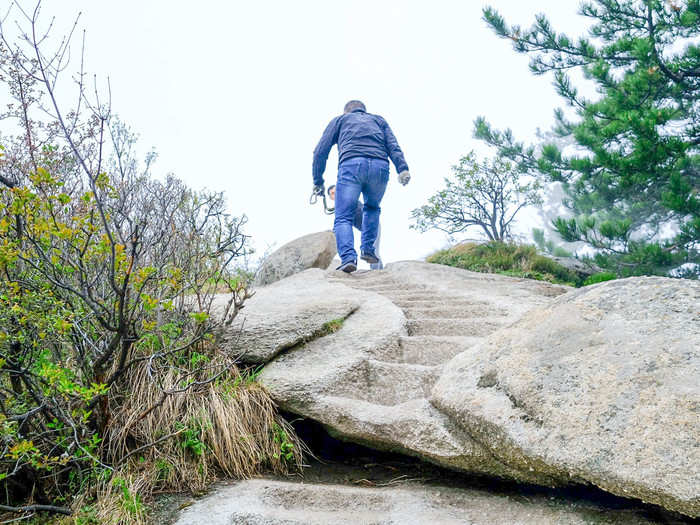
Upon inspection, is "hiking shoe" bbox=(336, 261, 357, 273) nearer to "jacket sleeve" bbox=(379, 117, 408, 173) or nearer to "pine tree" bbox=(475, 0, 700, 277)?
"jacket sleeve" bbox=(379, 117, 408, 173)

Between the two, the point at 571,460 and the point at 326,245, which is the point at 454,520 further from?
the point at 326,245

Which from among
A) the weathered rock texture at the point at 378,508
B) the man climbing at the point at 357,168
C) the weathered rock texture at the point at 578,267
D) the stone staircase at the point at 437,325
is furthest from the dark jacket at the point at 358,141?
the weathered rock texture at the point at 378,508

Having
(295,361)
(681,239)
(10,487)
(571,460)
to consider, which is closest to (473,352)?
(571,460)

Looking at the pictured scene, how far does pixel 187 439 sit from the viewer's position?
→ 2.28 meters

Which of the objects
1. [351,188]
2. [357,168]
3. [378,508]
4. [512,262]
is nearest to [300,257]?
[351,188]

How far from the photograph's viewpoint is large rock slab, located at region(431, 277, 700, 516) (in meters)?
1.48

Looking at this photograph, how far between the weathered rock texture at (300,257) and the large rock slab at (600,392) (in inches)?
205

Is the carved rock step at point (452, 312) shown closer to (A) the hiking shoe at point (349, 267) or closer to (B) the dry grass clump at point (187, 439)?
(B) the dry grass clump at point (187, 439)

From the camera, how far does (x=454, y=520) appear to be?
1.78 metres

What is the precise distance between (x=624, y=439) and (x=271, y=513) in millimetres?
1249

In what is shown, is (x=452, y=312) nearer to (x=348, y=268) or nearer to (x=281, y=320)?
(x=281, y=320)

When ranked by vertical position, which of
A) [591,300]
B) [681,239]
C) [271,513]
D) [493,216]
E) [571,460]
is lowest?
[271,513]

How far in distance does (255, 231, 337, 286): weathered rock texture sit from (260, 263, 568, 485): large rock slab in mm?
3281

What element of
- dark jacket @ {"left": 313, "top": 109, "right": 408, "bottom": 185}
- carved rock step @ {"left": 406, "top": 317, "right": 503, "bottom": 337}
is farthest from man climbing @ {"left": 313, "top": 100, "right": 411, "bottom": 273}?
carved rock step @ {"left": 406, "top": 317, "right": 503, "bottom": 337}
